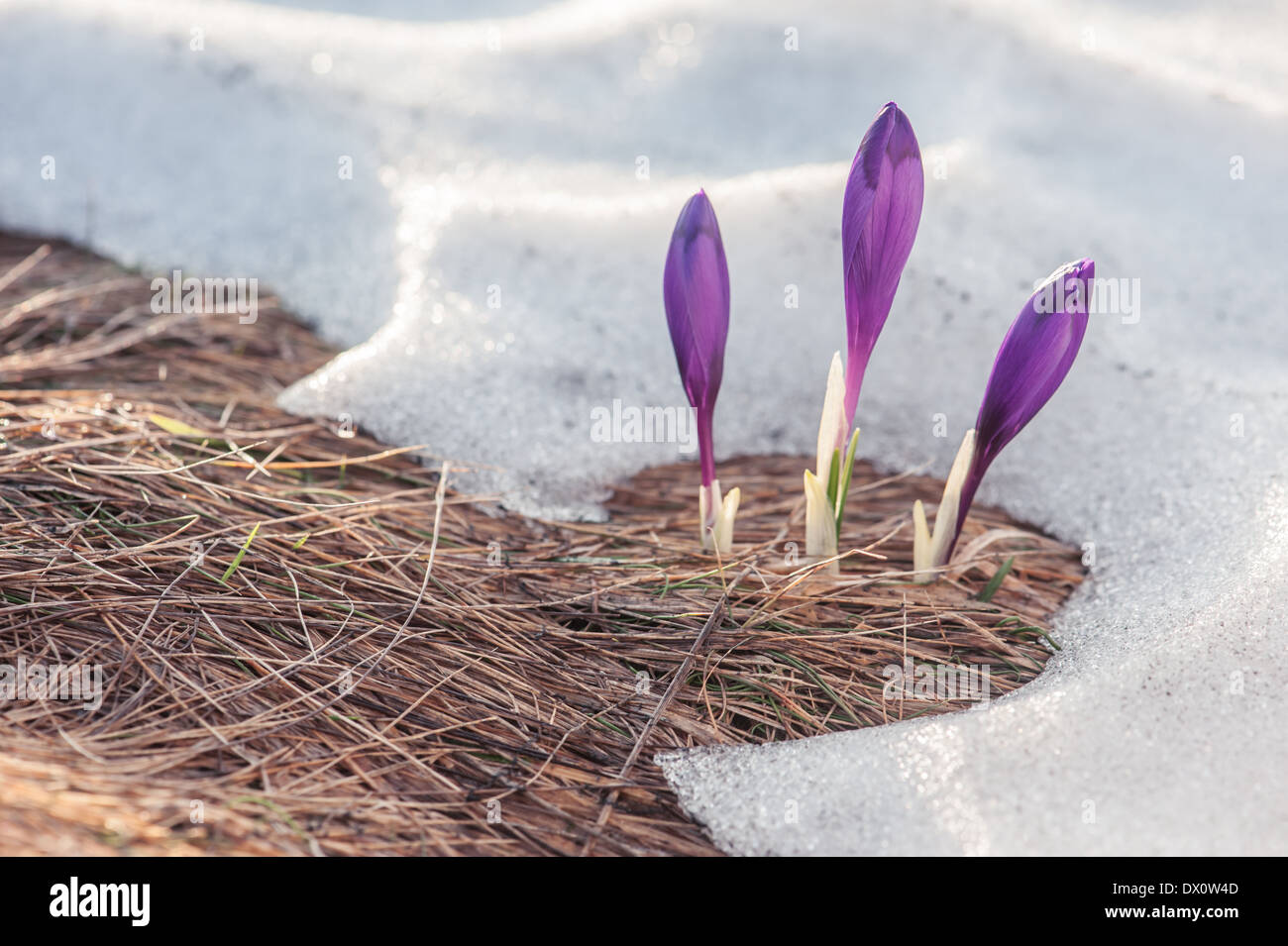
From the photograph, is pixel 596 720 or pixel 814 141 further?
pixel 814 141

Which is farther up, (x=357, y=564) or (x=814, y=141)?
(x=814, y=141)

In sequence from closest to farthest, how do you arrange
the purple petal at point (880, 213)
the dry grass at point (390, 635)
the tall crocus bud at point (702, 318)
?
1. the dry grass at point (390, 635)
2. the purple petal at point (880, 213)
3. the tall crocus bud at point (702, 318)

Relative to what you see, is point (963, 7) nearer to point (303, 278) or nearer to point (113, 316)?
point (303, 278)

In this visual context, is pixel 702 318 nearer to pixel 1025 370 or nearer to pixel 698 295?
pixel 698 295

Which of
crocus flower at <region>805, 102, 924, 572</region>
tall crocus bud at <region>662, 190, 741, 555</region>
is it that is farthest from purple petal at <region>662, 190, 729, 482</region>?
crocus flower at <region>805, 102, 924, 572</region>

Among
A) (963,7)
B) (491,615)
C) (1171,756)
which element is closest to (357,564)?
(491,615)

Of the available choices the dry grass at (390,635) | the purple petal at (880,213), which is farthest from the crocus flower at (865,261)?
the dry grass at (390,635)

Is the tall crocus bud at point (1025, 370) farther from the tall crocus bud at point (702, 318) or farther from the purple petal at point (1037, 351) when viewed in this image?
the tall crocus bud at point (702, 318)

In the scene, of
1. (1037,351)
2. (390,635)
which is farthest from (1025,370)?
(390,635)
